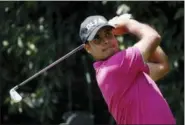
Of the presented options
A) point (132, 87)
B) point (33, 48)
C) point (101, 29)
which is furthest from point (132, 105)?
point (33, 48)

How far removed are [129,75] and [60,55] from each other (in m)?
2.83

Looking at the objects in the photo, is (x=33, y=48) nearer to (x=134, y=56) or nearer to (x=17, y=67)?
(x=17, y=67)

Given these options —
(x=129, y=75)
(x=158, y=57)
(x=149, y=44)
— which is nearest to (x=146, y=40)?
(x=149, y=44)

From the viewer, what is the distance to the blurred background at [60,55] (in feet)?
17.7

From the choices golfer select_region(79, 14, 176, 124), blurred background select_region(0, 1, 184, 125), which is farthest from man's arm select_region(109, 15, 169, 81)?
blurred background select_region(0, 1, 184, 125)

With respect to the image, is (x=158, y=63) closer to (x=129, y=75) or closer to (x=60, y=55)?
(x=129, y=75)

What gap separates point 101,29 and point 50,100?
2.86m

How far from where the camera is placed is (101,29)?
2881mm

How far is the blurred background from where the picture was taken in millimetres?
5391

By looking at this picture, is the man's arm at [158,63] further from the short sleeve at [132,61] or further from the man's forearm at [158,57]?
the short sleeve at [132,61]

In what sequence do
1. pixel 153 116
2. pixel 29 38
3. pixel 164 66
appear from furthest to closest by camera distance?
pixel 29 38 < pixel 164 66 < pixel 153 116

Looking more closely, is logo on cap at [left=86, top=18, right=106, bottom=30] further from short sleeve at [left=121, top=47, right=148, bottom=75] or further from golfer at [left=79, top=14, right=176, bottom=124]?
short sleeve at [left=121, top=47, right=148, bottom=75]

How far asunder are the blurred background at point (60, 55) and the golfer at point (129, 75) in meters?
2.39

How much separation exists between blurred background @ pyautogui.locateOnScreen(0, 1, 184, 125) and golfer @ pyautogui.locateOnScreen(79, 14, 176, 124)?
7.84 feet
